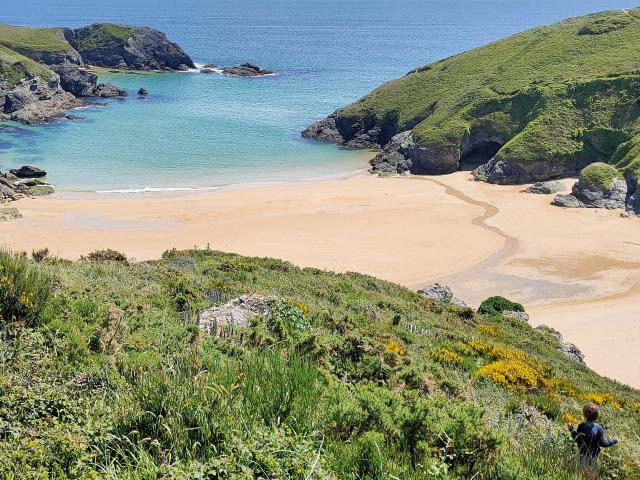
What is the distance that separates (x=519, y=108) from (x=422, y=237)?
25.3m

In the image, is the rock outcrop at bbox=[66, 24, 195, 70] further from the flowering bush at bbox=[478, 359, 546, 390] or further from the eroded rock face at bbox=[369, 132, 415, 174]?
the flowering bush at bbox=[478, 359, 546, 390]

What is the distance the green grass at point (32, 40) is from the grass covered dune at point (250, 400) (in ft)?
278

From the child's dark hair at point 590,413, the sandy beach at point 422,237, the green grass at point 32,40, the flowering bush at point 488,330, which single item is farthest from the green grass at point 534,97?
the green grass at point 32,40

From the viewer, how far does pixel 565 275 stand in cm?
2823

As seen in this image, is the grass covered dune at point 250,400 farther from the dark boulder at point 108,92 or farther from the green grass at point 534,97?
the dark boulder at point 108,92

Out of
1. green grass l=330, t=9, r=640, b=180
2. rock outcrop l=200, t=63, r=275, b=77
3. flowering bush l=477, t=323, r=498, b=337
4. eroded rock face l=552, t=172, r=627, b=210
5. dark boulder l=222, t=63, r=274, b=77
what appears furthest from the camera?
rock outcrop l=200, t=63, r=275, b=77

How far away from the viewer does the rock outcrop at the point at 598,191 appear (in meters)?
39.6

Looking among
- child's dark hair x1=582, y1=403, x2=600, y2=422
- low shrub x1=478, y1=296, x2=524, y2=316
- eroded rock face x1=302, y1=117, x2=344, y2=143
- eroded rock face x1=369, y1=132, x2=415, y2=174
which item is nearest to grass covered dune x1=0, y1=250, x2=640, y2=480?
child's dark hair x1=582, y1=403, x2=600, y2=422

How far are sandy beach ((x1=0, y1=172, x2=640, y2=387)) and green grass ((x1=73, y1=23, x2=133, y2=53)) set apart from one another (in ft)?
243

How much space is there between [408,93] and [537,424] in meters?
59.1

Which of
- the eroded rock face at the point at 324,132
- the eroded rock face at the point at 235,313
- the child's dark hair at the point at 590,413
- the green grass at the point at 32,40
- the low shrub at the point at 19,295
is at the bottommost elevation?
the child's dark hair at the point at 590,413

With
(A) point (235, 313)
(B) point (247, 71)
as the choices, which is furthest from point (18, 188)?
(B) point (247, 71)

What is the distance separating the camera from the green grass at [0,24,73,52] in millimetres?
83375

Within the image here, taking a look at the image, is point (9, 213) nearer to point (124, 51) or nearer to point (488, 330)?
point (488, 330)
